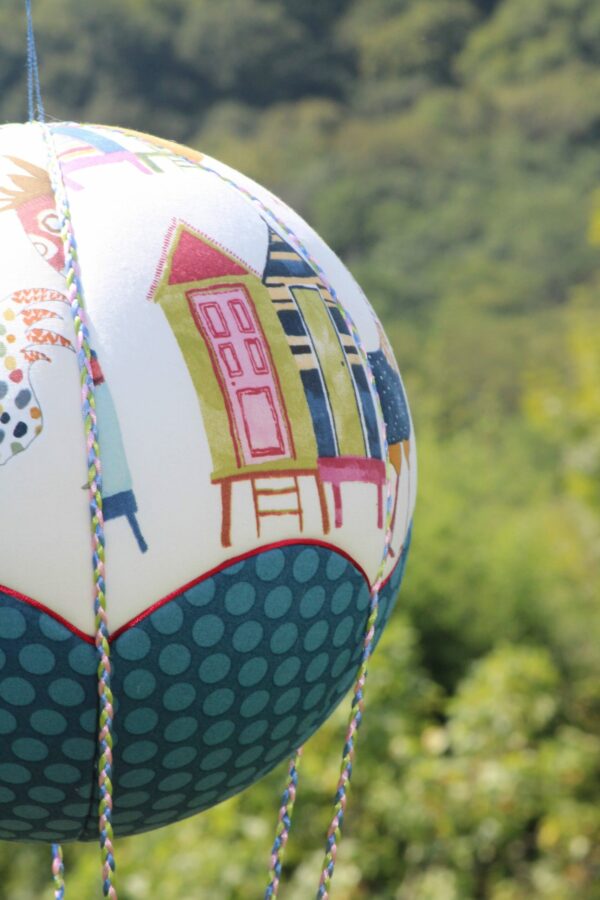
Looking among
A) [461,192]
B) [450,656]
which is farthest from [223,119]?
[450,656]

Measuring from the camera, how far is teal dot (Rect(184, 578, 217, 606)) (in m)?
1.46

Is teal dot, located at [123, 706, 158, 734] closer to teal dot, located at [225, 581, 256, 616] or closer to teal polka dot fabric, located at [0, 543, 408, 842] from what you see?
teal polka dot fabric, located at [0, 543, 408, 842]

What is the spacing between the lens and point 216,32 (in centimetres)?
2373

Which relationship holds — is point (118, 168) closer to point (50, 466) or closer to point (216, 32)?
point (50, 466)

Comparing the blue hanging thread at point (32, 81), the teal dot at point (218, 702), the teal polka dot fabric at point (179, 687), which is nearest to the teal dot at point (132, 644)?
the teal polka dot fabric at point (179, 687)

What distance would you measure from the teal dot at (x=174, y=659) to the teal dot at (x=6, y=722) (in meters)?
0.17

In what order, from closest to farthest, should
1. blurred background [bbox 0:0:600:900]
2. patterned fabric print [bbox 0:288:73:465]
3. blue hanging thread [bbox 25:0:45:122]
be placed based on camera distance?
1. patterned fabric print [bbox 0:288:73:465]
2. blue hanging thread [bbox 25:0:45:122]
3. blurred background [bbox 0:0:600:900]

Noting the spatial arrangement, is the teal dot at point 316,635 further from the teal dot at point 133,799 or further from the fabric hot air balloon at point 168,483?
the teal dot at point 133,799

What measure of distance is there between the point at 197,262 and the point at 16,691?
50 cm

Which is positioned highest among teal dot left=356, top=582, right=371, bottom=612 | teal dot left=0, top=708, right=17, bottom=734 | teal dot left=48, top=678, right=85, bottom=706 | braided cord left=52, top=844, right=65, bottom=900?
teal dot left=356, top=582, right=371, bottom=612

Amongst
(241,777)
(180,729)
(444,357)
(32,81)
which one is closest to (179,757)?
(180,729)

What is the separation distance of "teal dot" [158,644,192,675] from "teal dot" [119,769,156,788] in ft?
0.47

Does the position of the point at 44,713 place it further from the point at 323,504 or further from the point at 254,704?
the point at 323,504

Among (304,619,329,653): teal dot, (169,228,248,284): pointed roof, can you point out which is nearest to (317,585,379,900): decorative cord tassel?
(304,619,329,653): teal dot
